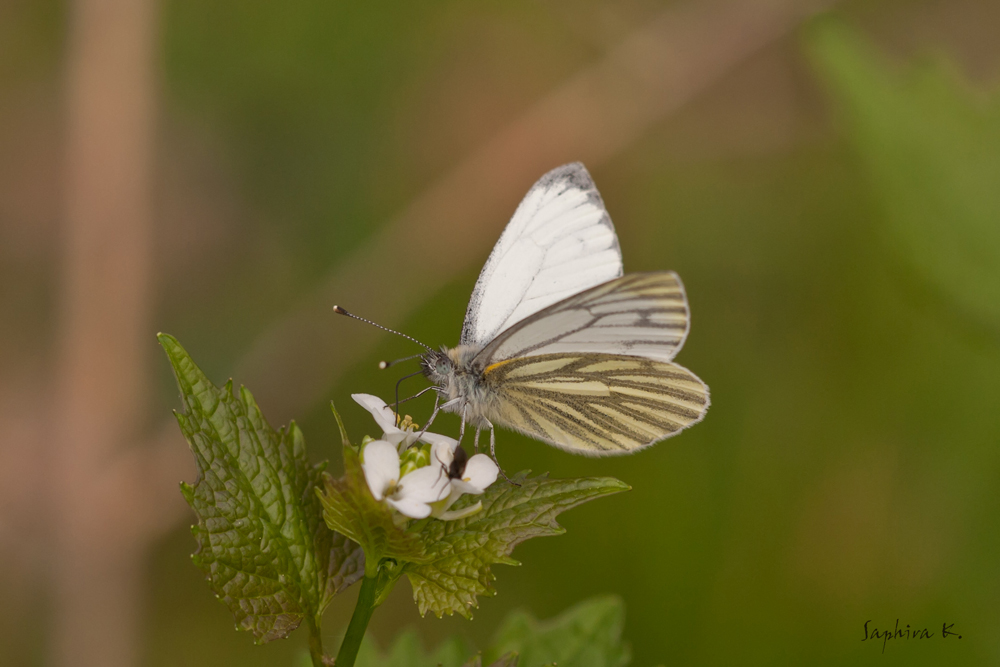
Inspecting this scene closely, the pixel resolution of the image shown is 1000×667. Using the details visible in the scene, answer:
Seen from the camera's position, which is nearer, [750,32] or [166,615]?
[166,615]

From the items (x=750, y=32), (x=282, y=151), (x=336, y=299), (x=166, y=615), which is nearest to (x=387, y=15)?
(x=282, y=151)

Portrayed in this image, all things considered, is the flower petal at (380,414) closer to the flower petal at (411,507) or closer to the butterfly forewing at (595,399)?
the flower petal at (411,507)

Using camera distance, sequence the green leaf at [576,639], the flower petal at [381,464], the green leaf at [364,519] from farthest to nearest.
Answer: the green leaf at [576,639], the flower petal at [381,464], the green leaf at [364,519]

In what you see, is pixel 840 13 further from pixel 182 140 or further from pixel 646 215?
pixel 182 140

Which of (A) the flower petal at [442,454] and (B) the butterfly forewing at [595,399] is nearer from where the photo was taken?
(A) the flower petal at [442,454]

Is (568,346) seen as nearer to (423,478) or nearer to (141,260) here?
(423,478)

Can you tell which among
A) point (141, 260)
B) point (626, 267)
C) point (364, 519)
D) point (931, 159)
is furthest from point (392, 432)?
point (141, 260)

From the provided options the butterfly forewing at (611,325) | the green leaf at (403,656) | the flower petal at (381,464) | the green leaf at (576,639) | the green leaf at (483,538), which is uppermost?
the butterfly forewing at (611,325)

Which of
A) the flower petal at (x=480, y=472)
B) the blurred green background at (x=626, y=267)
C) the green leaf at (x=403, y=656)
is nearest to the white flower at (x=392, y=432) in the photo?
the flower petal at (x=480, y=472)
